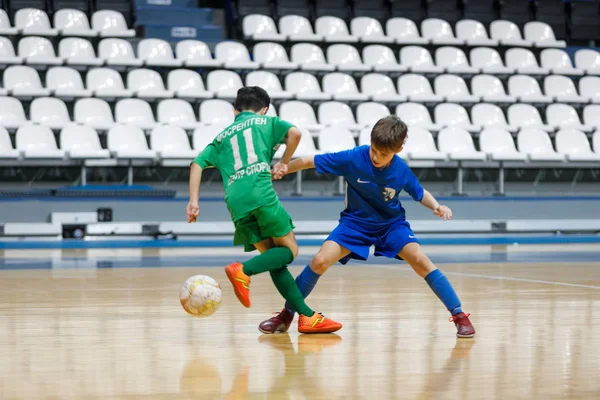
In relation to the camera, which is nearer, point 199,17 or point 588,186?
point 588,186

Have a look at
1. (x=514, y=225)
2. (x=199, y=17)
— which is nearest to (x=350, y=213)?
(x=514, y=225)

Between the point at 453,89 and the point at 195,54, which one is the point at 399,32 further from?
the point at 195,54

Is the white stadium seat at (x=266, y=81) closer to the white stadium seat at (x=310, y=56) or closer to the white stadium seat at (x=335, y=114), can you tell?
the white stadium seat at (x=335, y=114)

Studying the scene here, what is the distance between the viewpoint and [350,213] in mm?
2998

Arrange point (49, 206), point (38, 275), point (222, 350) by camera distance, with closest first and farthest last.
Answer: point (222, 350)
point (38, 275)
point (49, 206)

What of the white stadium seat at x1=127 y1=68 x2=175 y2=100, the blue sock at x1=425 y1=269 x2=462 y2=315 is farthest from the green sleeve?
the white stadium seat at x1=127 y1=68 x2=175 y2=100

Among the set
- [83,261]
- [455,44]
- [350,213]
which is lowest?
[83,261]

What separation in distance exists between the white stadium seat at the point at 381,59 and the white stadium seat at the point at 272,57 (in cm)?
95

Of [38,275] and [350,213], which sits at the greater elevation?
[350,213]

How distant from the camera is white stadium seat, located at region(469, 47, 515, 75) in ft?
34.2

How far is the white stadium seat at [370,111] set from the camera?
9.30m

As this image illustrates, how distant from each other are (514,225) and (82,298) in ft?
20.8

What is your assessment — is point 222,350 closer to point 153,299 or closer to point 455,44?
point 153,299

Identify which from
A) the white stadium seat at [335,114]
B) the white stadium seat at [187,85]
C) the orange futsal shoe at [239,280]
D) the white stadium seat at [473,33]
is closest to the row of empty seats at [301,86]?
the white stadium seat at [187,85]
